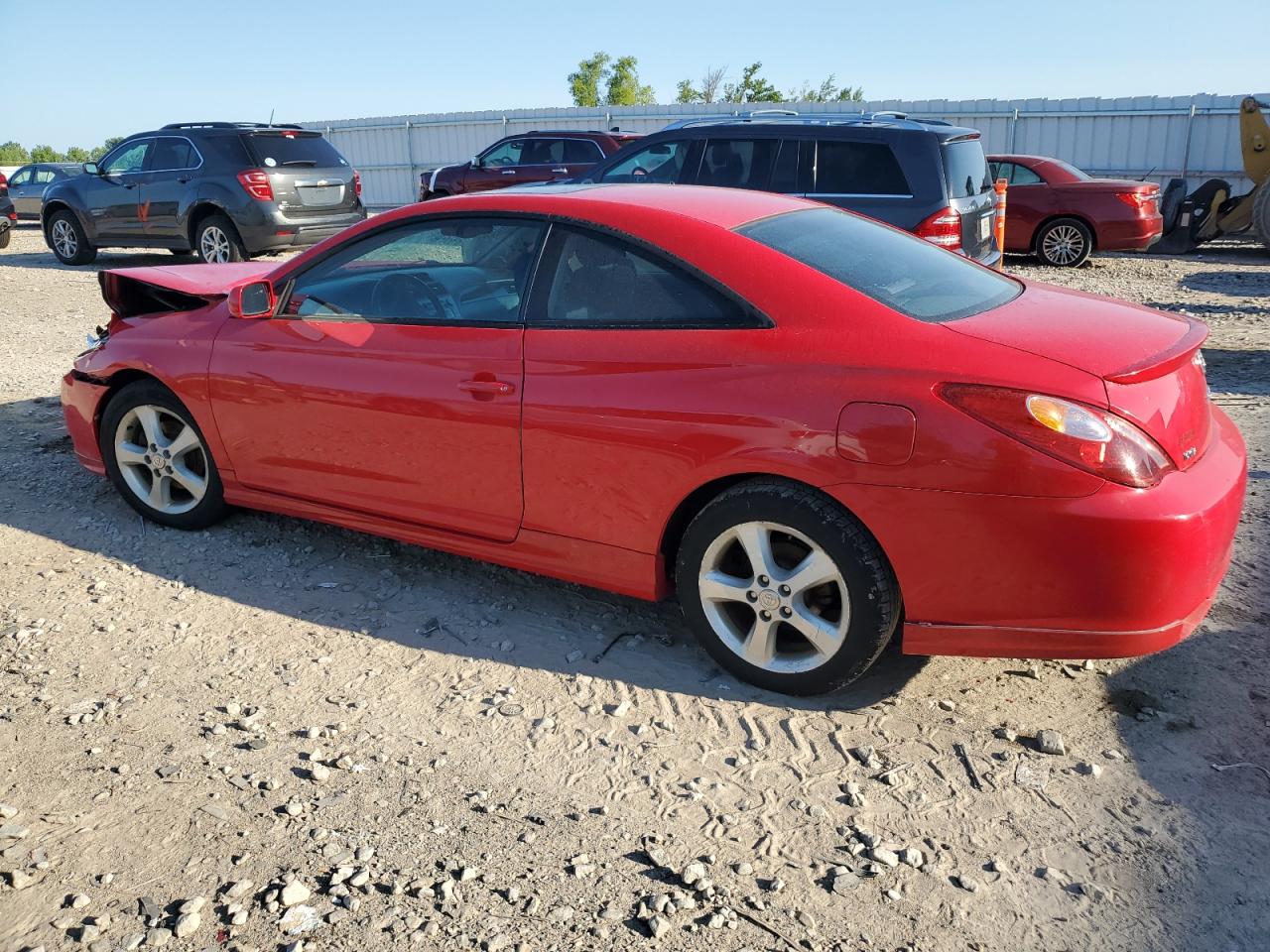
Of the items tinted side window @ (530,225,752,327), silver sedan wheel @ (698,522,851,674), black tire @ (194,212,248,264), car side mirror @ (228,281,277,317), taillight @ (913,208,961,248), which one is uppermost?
tinted side window @ (530,225,752,327)

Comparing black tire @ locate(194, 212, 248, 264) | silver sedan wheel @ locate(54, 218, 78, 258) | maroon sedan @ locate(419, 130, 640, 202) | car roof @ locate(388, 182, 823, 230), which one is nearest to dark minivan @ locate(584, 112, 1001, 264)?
car roof @ locate(388, 182, 823, 230)

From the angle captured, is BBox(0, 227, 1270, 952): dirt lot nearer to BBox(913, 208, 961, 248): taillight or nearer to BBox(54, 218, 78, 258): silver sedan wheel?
BBox(913, 208, 961, 248): taillight

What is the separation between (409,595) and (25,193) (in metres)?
23.0

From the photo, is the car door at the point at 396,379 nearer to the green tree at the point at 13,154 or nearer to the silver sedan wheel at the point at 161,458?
the silver sedan wheel at the point at 161,458

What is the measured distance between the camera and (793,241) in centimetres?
361

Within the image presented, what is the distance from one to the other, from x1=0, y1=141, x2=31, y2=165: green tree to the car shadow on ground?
5390 cm

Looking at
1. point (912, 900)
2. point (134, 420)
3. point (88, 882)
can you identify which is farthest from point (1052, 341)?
point (134, 420)

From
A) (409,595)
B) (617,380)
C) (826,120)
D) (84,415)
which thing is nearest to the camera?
(617,380)

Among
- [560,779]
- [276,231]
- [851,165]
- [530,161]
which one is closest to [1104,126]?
[530,161]

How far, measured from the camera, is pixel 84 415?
5.08 metres

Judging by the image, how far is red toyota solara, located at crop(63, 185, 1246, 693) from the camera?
9.73 feet

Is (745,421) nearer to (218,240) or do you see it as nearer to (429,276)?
(429,276)

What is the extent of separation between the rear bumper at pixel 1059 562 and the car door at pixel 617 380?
578 millimetres

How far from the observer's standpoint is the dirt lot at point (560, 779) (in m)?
2.52
